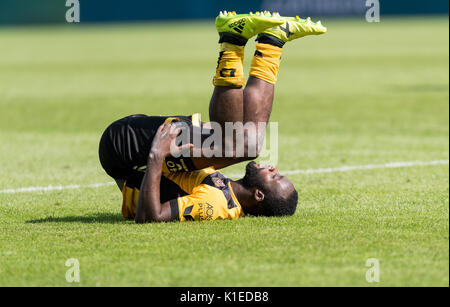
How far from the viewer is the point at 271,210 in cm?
805

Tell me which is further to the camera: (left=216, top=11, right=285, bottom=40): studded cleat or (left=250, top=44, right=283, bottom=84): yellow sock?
(left=250, top=44, right=283, bottom=84): yellow sock

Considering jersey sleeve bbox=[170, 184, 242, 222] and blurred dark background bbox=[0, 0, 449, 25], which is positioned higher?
jersey sleeve bbox=[170, 184, 242, 222]

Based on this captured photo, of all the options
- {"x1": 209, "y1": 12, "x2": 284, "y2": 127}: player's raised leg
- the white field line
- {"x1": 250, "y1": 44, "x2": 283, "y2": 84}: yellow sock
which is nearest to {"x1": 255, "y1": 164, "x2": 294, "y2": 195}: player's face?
{"x1": 209, "y1": 12, "x2": 284, "y2": 127}: player's raised leg

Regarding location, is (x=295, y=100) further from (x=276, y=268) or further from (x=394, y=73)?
(x=276, y=268)

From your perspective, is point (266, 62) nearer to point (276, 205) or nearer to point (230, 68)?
point (230, 68)

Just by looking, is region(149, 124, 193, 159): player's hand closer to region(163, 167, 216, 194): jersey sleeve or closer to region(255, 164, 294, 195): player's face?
region(163, 167, 216, 194): jersey sleeve

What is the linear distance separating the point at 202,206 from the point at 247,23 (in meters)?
1.70

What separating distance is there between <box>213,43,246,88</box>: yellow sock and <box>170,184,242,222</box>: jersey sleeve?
3.17ft

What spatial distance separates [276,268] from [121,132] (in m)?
2.58

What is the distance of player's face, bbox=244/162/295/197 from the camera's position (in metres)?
7.93

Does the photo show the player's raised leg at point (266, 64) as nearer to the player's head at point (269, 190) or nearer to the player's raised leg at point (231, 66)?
the player's raised leg at point (231, 66)

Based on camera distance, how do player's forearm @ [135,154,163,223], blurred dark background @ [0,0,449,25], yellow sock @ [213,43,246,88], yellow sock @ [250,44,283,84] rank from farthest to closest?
blurred dark background @ [0,0,449,25] < yellow sock @ [250,44,283,84] < yellow sock @ [213,43,246,88] < player's forearm @ [135,154,163,223]

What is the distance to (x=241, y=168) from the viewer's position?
12328mm
